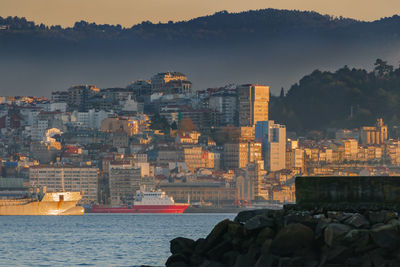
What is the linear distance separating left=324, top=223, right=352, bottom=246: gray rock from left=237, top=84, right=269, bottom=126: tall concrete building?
15266cm

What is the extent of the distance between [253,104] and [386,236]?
512ft

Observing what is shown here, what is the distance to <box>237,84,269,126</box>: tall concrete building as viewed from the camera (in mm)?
168875

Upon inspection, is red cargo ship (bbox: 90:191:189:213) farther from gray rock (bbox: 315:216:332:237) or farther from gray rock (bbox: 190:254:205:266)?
gray rock (bbox: 315:216:332:237)

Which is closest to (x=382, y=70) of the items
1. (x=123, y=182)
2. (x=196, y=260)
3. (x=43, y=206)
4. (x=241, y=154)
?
(x=241, y=154)

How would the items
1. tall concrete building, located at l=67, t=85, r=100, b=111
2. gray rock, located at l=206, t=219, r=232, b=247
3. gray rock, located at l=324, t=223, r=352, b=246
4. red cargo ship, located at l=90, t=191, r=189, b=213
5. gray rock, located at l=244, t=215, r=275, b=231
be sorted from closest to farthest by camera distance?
gray rock, located at l=324, t=223, r=352, b=246, gray rock, located at l=244, t=215, r=275, b=231, gray rock, located at l=206, t=219, r=232, b=247, red cargo ship, located at l=90, t=191, r=189, b=213, tall concrete building, located at l=67, t=85, r=100, b=111

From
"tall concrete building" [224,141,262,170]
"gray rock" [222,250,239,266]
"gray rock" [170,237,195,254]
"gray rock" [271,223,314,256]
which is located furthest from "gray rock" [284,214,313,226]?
"tall concrete building" [224,141,262,170]

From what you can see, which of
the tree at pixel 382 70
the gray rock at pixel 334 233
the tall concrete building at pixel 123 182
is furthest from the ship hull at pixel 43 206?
the gray rock at pixel 334 233

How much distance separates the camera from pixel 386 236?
1422 centimetres

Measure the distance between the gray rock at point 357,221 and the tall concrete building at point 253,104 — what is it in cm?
15229

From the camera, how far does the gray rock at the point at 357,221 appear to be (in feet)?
48.1

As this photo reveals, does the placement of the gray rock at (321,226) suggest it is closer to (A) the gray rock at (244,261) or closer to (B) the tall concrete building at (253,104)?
(A) the gray rock at (244,261)

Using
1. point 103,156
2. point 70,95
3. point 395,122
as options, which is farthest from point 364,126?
point 70,95

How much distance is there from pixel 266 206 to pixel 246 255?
368 ft

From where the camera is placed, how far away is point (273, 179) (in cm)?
13762
